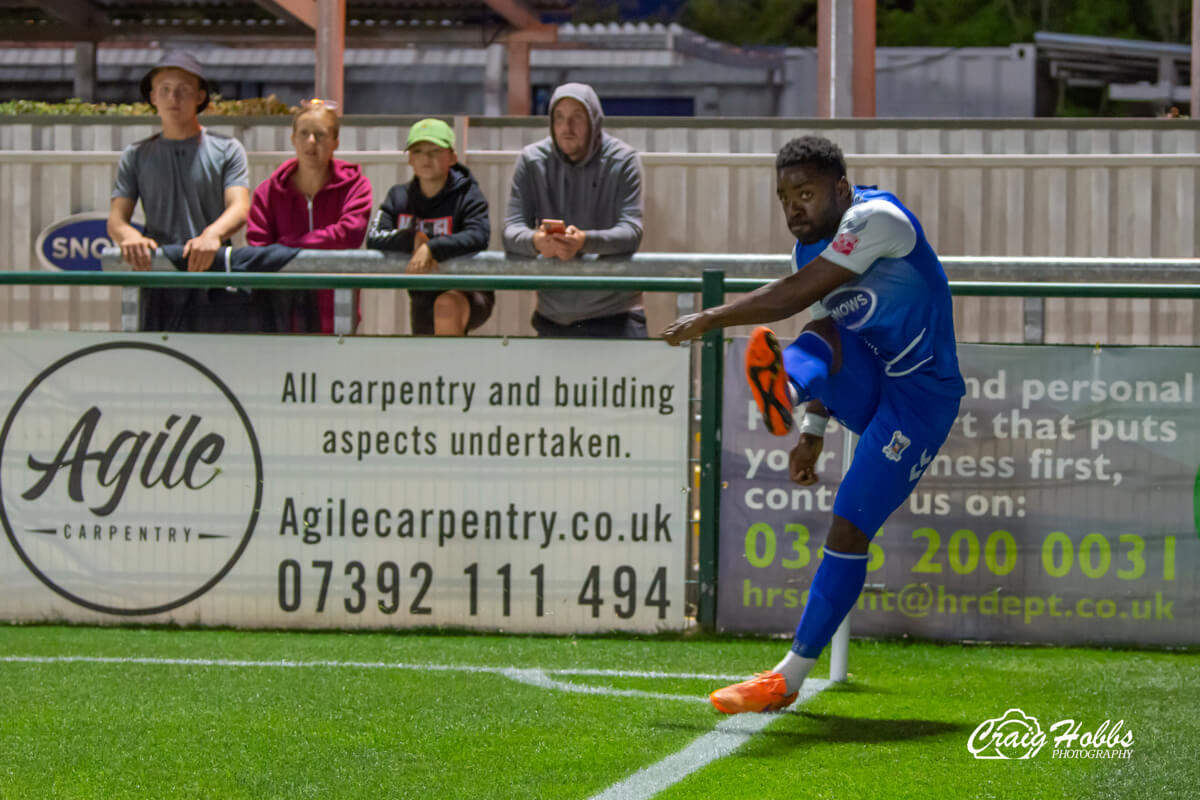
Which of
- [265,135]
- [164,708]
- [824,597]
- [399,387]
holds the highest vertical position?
[265,135]

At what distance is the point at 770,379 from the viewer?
4.86 meters

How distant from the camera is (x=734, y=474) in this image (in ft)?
22.1

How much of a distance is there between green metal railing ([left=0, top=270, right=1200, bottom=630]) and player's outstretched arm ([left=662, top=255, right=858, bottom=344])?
1721 mm

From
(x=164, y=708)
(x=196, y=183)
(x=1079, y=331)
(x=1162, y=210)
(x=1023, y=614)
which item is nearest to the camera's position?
(x=164, y=708)

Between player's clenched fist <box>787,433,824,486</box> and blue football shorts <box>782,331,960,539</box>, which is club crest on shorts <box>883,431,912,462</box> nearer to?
blue football shorts <box>782,331,960,539</box>

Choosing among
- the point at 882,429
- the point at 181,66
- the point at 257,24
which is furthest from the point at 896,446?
the point at 257,24

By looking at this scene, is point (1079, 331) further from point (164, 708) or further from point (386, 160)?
point (164, 708)

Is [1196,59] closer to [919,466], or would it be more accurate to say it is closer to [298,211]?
[298,211]

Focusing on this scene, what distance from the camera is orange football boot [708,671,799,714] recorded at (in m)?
5.09

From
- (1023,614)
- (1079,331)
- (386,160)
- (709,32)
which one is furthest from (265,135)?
(709,32)

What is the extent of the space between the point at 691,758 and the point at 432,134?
4271 mm

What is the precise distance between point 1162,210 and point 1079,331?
1.39 meters

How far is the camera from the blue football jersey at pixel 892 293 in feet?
15.9

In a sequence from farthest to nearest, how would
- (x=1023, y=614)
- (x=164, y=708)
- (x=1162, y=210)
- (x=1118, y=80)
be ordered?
(x=1118, y=80) < (x=1162, y=210) < (x=1023, y=614) < (x=164, y=708)
